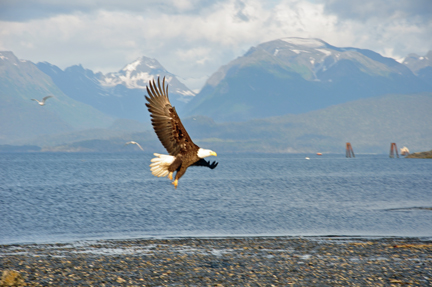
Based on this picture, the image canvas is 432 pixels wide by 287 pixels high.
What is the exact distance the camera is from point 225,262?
2089 centimetres

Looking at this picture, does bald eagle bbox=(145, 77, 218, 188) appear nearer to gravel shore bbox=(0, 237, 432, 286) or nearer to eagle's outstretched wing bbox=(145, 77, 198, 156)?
eagle's outstretched wing bbox=(145, 77, 198, 156)

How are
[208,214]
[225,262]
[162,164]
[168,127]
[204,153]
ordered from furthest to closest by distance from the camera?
[208,214] → [225,262] → [162,164] → [168,127] → [204,153]

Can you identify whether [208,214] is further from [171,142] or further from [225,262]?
[171,142]

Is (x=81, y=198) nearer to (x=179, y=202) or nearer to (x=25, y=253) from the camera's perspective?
(x=179, y=202)

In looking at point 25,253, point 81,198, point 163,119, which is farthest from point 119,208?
point 163,119

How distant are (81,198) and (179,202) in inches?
482

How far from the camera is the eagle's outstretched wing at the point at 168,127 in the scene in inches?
569

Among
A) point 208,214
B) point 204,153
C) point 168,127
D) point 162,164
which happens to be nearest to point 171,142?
point 168,127

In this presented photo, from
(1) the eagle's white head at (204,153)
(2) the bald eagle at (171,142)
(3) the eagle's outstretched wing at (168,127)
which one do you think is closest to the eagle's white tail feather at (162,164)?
(2) the bald eagle at (171,142)

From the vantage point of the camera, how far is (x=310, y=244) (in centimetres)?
2581

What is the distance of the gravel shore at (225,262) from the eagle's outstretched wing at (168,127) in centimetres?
550

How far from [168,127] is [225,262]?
28.2 feet

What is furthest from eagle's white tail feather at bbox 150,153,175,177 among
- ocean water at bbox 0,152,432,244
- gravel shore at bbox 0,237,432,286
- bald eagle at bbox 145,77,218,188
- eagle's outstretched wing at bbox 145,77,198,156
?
ocean water at bbox 0,152,432,244

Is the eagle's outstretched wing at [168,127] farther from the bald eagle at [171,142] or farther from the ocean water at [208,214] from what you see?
the ocean water at [208,214]
